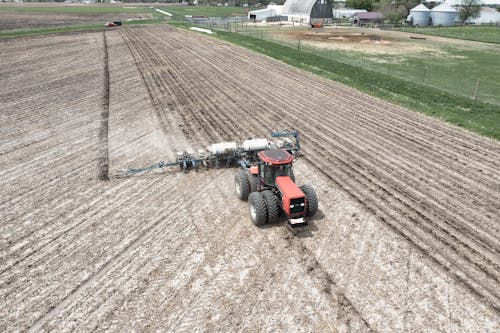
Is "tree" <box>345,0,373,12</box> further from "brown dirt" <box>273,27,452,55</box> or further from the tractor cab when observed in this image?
the tractor cab

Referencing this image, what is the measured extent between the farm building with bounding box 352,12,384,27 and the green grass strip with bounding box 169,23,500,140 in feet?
144

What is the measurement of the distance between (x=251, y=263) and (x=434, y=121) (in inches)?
536

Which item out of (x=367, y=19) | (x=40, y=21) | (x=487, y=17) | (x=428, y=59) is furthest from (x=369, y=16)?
(x=40, y=21)

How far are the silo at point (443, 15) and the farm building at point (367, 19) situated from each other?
11629 mm

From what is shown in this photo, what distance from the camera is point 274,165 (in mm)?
9664

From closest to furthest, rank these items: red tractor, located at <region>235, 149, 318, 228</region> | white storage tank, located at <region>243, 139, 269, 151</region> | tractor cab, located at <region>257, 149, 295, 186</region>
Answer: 1. red tractor, located at <region>235, 149, 318, 228</region>
2. tractor cab, located at <region>257, 149, 295, 186</region>
3. white storage tank, located at <region>243, 139, 269, 151</region>

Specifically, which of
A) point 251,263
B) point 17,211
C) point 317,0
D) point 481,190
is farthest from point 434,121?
point 317,0

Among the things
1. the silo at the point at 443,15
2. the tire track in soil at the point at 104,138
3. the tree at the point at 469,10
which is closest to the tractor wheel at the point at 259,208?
the tire track in soil at the point at 104,138

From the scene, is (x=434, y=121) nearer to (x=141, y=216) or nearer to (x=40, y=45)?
(x=141, y=216)

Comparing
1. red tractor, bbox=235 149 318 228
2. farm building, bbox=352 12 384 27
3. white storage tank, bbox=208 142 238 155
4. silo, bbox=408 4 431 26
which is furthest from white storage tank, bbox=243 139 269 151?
silo, bbox=408 4 431 26

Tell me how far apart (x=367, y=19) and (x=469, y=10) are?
23160mm

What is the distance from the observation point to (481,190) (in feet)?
A: 38.4

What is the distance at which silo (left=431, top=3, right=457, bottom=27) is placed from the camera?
71750 millimetres

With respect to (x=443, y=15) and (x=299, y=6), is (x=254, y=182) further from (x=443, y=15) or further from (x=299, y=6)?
(x=443, y=15)
